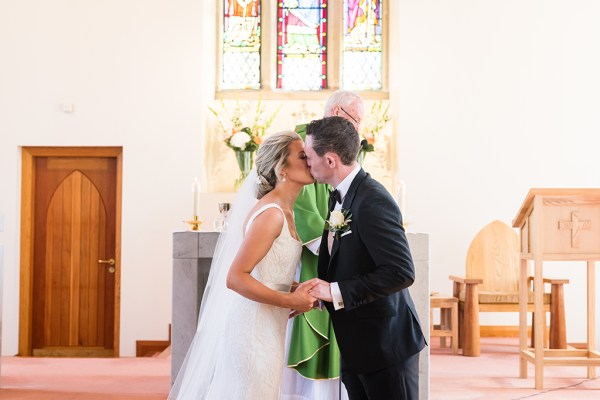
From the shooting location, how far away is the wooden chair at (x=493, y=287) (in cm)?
732

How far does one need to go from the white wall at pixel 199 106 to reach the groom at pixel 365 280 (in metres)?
5.86

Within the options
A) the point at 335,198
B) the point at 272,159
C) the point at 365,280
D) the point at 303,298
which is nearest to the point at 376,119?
the point at 272,159

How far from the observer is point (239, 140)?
7.93 metres

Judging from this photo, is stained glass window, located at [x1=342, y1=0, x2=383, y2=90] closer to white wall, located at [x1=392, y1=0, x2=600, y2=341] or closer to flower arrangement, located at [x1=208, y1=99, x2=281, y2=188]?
white wall, located at [x1=392, y1=0, x2=600, y2=341]

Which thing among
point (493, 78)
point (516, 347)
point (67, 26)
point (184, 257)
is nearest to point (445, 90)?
point (493, 78)

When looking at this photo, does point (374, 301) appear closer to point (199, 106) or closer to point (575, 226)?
point (575, 226)

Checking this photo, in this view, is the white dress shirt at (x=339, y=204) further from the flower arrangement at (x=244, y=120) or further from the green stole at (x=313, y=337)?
the flower arrangement at (x=244, y=120)

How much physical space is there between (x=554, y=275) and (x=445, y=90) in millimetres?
2201

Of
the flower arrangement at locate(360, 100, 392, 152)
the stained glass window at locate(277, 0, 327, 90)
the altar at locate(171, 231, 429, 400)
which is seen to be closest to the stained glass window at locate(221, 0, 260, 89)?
the stained glass window at locate(277, 0, 327, 90)

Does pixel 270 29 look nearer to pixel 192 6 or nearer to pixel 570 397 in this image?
pixel 192 6

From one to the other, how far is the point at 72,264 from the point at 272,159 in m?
6.35

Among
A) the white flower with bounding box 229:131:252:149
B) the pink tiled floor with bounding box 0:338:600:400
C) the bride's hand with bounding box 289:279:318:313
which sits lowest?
the pink tiled floor with bounding box 0:338:600:400

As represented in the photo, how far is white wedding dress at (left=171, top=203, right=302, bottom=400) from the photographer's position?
2.92 m

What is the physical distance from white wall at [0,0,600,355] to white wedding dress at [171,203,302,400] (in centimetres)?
566
